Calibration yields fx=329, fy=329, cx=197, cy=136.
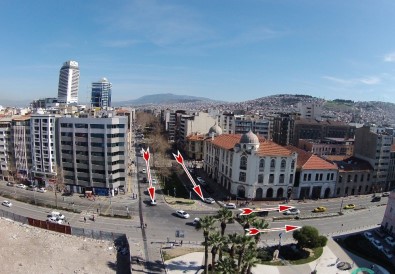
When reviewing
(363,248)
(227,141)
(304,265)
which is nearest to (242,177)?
(227,141)

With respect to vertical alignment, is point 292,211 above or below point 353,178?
below

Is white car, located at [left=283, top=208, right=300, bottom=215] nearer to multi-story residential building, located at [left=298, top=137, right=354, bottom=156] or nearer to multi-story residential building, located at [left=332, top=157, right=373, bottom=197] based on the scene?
multi-story residential building, located at [left=332, top=157, right=373, bottom=197]

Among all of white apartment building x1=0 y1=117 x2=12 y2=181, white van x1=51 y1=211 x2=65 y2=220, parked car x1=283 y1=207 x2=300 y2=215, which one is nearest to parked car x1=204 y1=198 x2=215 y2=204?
parked car x1=283 y1=207 x2=300 y2=215

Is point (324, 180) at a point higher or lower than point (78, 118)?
lower

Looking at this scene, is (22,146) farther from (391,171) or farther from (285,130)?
(285,130)

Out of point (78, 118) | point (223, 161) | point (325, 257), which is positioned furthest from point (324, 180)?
point (78, 118)

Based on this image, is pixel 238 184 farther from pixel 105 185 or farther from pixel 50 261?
pixel 50 261
